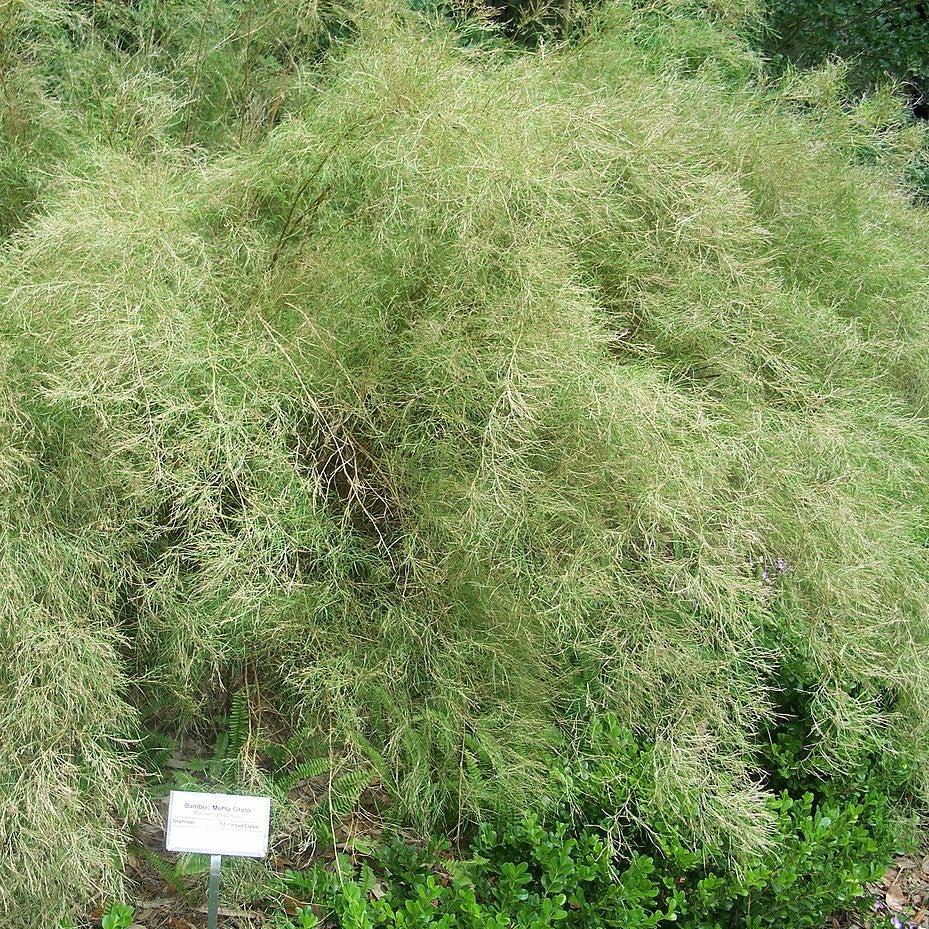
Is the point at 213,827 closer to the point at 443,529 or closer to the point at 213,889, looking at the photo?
the point at 213,889

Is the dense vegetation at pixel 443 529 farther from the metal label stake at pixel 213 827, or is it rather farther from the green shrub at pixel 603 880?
the metal label stake at pixel 213 827

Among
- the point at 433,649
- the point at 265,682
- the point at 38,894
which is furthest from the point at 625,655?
the point at 38,894

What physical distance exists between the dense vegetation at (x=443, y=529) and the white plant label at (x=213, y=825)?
0.64ft

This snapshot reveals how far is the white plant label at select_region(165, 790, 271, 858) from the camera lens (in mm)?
1649

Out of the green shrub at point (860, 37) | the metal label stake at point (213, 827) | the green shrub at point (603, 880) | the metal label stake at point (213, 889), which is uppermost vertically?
the green shrub at point (860, 37)

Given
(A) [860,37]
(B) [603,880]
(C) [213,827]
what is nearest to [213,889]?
(C) [213,827]

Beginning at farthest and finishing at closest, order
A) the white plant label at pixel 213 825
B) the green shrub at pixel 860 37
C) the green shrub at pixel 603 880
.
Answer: the green shrub at pixel 860 37
the green shrub at pixel 603 880
the white plant label at pixel 213 825

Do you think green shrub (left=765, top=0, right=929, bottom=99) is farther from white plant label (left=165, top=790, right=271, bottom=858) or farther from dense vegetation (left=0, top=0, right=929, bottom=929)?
white plant label (left=165, top=790, right=271, bottom=858)

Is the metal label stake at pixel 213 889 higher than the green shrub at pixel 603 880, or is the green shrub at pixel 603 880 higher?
the metal label stake at pixel 213 889

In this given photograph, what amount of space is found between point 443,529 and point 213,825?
69cm

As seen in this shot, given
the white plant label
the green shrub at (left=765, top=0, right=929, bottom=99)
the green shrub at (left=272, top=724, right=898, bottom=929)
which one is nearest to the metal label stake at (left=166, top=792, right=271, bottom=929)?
the white plant label

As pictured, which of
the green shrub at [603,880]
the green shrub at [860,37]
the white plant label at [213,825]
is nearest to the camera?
the white plant label at [213,825]

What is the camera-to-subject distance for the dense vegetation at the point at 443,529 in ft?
6.12

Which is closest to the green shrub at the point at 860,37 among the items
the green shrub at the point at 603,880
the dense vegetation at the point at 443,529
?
the dense vegetation at the point at 443,529
